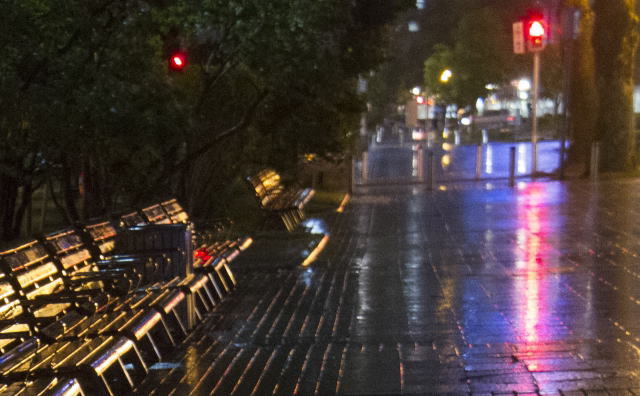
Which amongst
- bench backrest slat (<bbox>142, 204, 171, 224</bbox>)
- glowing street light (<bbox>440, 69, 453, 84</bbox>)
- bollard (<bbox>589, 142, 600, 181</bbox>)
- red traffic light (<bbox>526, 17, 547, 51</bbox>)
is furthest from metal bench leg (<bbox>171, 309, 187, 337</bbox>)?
glowing street light (<bbox>440, 69, 453, 84</bbox>)

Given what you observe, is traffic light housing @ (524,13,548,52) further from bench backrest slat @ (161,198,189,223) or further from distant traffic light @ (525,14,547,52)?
bench backrest slat @ (161,198,189,223)

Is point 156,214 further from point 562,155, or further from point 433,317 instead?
point 562,155

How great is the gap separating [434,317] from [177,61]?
8.66 m

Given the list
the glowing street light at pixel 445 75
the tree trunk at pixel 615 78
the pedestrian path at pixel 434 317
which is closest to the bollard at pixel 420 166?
the tree trunk at pixel 615 78

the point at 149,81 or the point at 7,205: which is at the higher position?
the point at 149,81

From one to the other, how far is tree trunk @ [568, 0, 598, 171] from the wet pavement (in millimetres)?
11635

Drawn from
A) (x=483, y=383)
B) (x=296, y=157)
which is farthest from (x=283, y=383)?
(x=296, y=157)

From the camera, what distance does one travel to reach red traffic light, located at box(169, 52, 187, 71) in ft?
56.1

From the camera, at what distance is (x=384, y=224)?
1883 centimetres

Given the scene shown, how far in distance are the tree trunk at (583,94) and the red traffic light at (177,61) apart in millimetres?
14821

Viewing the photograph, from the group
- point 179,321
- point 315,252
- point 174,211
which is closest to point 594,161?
point 315,252

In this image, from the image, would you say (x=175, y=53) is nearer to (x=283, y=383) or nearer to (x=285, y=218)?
(x=285, y=218)

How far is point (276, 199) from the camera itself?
62.3 ft

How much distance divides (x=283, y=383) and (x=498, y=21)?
56920mm
